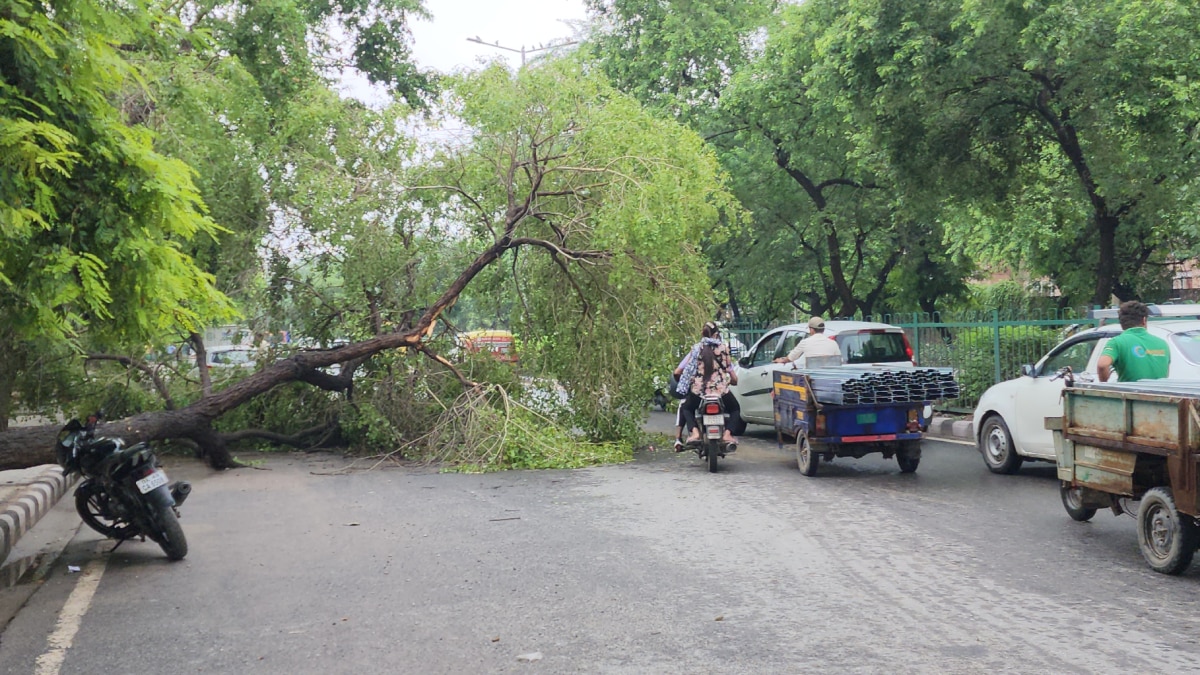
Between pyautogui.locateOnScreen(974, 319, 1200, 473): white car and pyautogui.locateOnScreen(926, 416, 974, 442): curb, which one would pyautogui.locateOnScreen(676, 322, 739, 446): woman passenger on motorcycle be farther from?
pyautogui.locateOnScreen(926, 416, 974, 442): curb

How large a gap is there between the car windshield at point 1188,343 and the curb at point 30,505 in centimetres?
953

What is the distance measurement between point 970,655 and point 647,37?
21865 millimetres

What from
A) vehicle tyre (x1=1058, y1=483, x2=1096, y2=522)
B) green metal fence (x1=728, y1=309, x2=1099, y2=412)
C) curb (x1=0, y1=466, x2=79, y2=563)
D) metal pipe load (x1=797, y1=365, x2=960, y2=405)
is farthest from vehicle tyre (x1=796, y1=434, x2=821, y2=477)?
curb (x1=0, y1=466, x2=79, y2=563)

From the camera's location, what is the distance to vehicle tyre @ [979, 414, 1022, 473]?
1173 centimetres

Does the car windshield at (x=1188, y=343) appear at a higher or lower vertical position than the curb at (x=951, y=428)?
higher

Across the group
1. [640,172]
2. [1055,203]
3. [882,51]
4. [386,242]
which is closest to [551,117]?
[640,172]

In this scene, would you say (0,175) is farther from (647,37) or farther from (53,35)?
(647,37)

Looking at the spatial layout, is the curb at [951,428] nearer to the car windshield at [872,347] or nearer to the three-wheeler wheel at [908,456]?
the car windshield at [872,347]

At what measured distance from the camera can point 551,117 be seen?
14617 millimetres

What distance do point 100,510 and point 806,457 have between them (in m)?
7.13

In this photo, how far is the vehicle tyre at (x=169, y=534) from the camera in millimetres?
8156

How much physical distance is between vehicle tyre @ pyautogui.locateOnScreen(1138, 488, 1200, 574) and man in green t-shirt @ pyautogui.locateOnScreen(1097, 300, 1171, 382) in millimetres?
1661

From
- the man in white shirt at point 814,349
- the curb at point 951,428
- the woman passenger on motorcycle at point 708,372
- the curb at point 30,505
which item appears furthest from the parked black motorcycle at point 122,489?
the curb at point 951,428

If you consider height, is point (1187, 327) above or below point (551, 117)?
below
